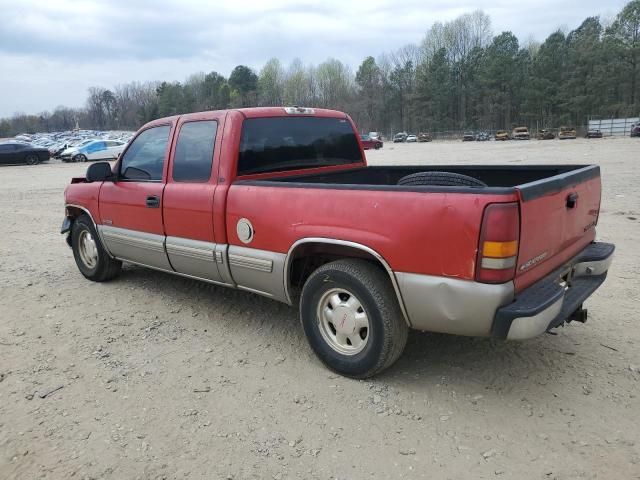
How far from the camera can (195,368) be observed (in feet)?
12.6

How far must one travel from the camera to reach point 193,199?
427 cm

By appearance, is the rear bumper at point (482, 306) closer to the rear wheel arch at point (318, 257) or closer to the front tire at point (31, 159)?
the rear wheel arch at point (318, 257)

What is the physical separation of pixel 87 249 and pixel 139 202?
1623mm

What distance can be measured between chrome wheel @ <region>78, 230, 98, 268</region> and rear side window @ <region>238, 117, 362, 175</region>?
2.66 meters

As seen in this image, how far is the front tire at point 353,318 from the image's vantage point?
324 cm

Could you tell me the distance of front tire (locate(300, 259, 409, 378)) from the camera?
3242mm

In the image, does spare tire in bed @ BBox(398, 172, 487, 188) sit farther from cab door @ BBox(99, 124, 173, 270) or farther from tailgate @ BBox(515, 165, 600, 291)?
cab door @ BBox(99, 124, 173, 270)

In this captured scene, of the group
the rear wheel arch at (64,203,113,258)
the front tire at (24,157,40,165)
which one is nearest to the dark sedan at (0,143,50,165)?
the front tire at (24,157,40,165)

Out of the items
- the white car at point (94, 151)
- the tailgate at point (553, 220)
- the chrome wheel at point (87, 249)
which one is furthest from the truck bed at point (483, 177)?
the white car at point (94, 151)

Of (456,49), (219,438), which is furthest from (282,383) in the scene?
(456,49)

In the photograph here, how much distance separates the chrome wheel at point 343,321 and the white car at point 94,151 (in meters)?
34.5

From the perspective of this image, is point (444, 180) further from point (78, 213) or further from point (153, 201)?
point (78, 213)

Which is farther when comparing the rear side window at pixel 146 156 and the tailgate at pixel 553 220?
the rear side window at pixel 146 156

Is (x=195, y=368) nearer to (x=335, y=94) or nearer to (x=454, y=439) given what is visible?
(x=454, y=439)
